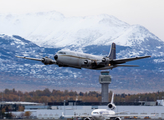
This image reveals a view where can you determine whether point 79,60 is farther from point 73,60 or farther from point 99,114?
point 99,114

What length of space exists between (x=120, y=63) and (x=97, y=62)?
960 cm

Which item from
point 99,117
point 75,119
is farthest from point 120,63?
point 75,119

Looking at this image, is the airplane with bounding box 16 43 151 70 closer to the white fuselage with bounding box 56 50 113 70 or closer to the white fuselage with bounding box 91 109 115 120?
the white fuselage with bounding box 56 50 113 70

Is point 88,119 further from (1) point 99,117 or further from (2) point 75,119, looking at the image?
Result: (2) point 75,119

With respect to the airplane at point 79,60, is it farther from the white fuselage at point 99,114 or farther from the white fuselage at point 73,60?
the white fuselage at point 99,114

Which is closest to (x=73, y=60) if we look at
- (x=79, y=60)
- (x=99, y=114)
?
(x=79, y=60)

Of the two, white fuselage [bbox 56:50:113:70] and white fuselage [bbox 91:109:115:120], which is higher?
white fuselage [bbox 56:50:113:70]

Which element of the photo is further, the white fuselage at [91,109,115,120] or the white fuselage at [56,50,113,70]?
the white fuselage at [91,109,115,120]

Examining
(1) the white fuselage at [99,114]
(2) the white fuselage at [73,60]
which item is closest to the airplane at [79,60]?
(2) the white fuselage at [73,60]

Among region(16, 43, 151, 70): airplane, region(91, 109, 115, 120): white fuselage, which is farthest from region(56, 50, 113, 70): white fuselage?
region(91, 109, 115, 120): white fuselage

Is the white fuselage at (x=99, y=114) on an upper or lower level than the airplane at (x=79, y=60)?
lower

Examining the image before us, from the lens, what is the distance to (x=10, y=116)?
192250mm

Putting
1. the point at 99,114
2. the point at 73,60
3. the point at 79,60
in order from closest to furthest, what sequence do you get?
the point at 73,60
the point at 79,60
the point at 99,114

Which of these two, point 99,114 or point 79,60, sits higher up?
point 79,60
